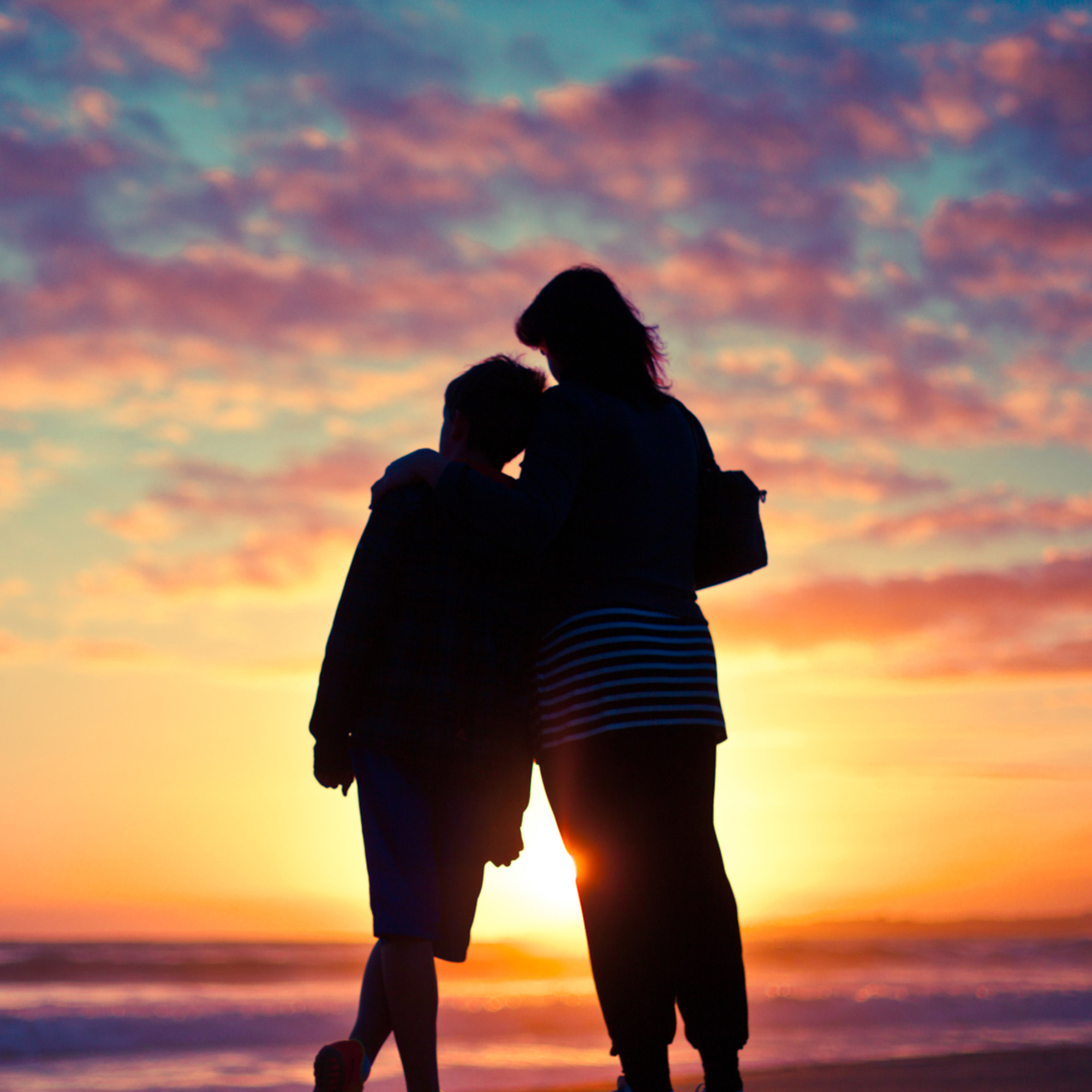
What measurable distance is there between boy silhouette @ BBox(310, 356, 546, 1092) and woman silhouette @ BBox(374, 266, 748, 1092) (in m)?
0.16

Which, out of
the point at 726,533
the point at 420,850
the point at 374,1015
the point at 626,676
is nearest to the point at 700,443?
the point at 726,533

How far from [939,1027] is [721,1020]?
747 cm

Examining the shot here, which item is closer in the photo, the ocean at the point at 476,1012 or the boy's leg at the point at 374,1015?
the boy's leg at the point at 374,1015

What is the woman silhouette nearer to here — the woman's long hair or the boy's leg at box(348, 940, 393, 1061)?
the woman's long hair

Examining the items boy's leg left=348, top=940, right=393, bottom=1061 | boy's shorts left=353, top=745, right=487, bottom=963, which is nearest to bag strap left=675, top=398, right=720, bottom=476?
boy's shorts left=353, top=745, right=487, bottom=963

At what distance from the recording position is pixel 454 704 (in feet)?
8.08

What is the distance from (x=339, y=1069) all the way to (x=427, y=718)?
0.79 m

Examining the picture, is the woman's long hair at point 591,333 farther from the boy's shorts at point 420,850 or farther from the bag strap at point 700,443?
the boy's shorts at point 420,850

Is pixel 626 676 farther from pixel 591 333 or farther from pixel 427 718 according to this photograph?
pixel 591 333

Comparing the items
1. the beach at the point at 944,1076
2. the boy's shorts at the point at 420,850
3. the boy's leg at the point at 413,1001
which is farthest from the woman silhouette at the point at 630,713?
the beach at the point at 944,1076

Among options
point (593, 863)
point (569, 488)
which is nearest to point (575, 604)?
point (569, 488)

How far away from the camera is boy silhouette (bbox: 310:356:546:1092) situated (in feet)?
8.00

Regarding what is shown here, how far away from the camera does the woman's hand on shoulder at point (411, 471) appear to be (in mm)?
2375

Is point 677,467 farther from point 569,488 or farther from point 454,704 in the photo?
point 454,704
